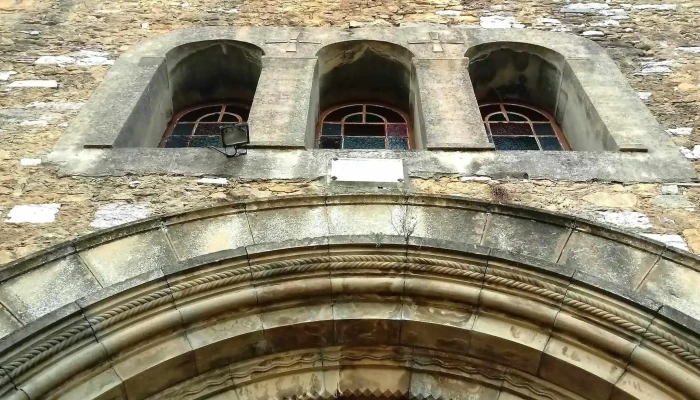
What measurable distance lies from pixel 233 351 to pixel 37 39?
12.2ft

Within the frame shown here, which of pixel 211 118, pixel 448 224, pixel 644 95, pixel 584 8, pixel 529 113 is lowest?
pixel 448 224

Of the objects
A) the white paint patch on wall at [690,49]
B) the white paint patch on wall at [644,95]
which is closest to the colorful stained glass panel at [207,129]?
the white paint patch on wall at [644,95]

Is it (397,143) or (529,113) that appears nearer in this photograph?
(397,143)

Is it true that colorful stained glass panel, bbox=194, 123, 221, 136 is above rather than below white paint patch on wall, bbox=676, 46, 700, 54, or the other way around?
below

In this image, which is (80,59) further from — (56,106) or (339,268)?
(339,268)

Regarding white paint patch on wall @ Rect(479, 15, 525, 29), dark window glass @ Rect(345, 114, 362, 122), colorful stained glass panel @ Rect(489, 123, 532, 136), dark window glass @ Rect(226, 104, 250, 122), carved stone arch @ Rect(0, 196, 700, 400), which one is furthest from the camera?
white paint patch on wall @ Rect(479, 15, 525, 29)

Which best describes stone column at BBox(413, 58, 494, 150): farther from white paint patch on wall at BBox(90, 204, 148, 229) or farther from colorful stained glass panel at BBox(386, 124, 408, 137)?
white paint patch on wall at BBox(90, 204, 148, 229)

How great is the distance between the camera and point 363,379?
149 inches

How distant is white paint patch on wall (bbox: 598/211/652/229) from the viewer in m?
4.15

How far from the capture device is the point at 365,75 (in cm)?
623

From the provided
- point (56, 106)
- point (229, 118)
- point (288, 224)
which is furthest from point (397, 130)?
point (56, 106)

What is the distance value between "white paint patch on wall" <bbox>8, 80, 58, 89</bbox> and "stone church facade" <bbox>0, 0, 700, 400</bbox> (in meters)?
0.05

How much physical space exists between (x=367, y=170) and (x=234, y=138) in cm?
84

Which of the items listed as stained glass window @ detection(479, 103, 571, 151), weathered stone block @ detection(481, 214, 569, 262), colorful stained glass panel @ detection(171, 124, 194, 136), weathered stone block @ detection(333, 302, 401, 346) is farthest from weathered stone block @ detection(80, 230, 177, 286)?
stained glass window @ detection(479, 103, 571, 151)
